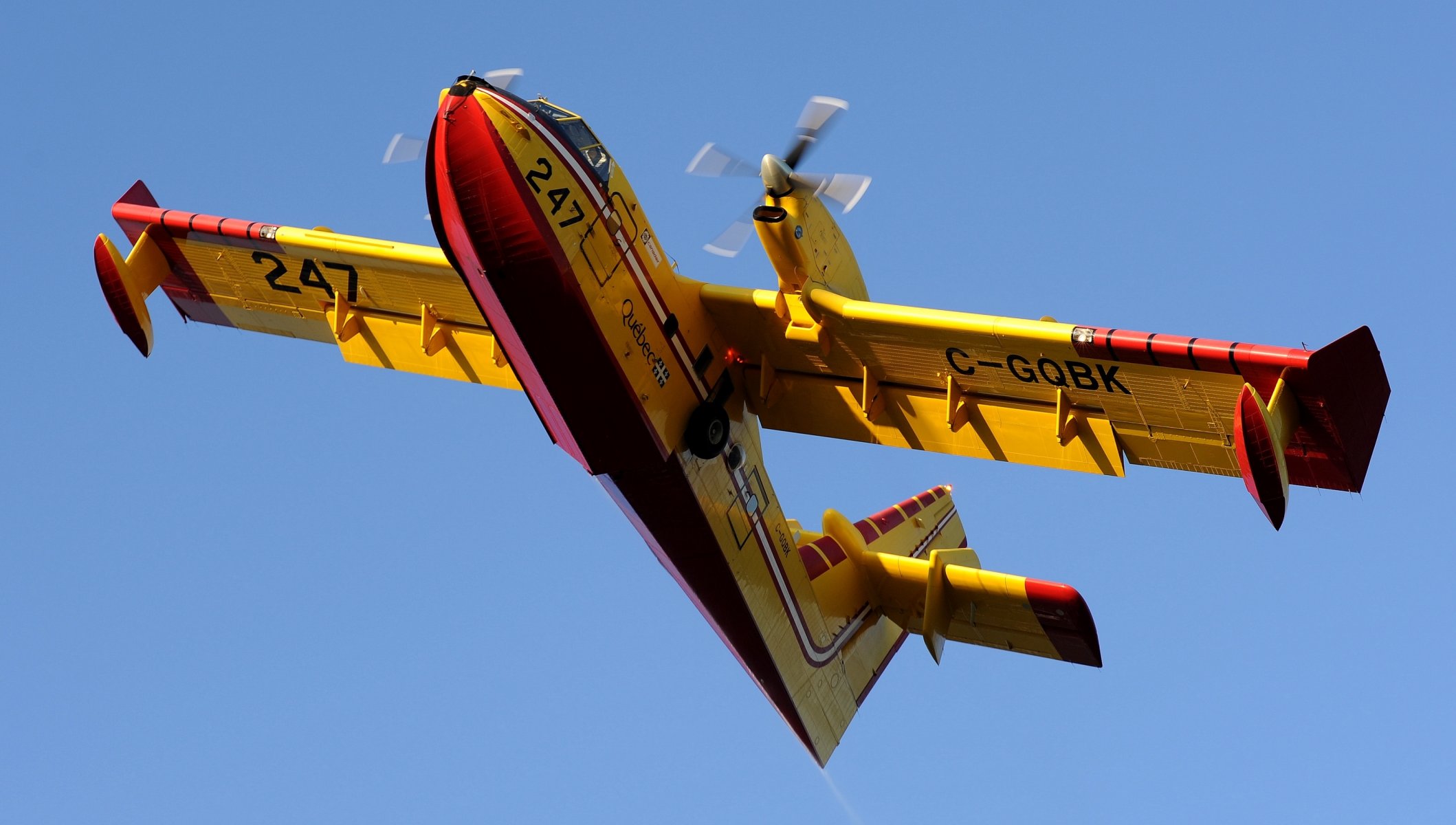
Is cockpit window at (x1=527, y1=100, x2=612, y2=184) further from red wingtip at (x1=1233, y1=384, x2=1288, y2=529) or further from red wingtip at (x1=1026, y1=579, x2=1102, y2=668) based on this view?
red wingtip at (x1=1026, y1=579, x2=1102, y2=668)

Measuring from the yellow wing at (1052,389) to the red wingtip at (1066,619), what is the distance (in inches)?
111

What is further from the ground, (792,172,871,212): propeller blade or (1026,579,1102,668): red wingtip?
(792,172,871,212): propeller blade

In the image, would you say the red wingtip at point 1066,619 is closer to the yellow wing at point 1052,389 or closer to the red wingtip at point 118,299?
the yellow wing at point 1052,389

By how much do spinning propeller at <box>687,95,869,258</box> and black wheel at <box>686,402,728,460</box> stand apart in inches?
75.5

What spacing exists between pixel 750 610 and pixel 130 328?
9323mm

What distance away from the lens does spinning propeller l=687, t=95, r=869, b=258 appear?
76.6ft

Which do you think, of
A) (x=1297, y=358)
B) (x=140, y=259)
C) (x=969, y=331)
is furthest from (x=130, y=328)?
(x=1297, y=358)

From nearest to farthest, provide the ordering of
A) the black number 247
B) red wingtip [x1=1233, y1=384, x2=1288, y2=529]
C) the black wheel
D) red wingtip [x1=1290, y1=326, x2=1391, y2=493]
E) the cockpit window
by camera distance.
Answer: red wingtip [x1=1233, y1=384, x2=1288, y2=529] < red wingtip [x1=1290, y1=326, x2=1391, y2=493] < the cockpit window < the black wheel < the black number 247

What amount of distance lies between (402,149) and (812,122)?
4.97 meters

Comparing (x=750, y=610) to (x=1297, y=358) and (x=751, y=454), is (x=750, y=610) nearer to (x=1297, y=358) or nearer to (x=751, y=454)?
(x=751, y=454)

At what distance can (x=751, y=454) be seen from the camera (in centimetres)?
2516

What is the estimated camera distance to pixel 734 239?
23.3 meters

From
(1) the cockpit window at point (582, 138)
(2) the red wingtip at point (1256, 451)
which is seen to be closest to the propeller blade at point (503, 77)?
(1) the cockpit window at point (582, 138)

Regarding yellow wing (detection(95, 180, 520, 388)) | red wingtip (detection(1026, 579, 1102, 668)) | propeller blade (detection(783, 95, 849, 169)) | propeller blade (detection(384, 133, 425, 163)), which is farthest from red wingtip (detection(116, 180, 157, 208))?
red wingtip (detection(1026, 579, 1102, 668))
